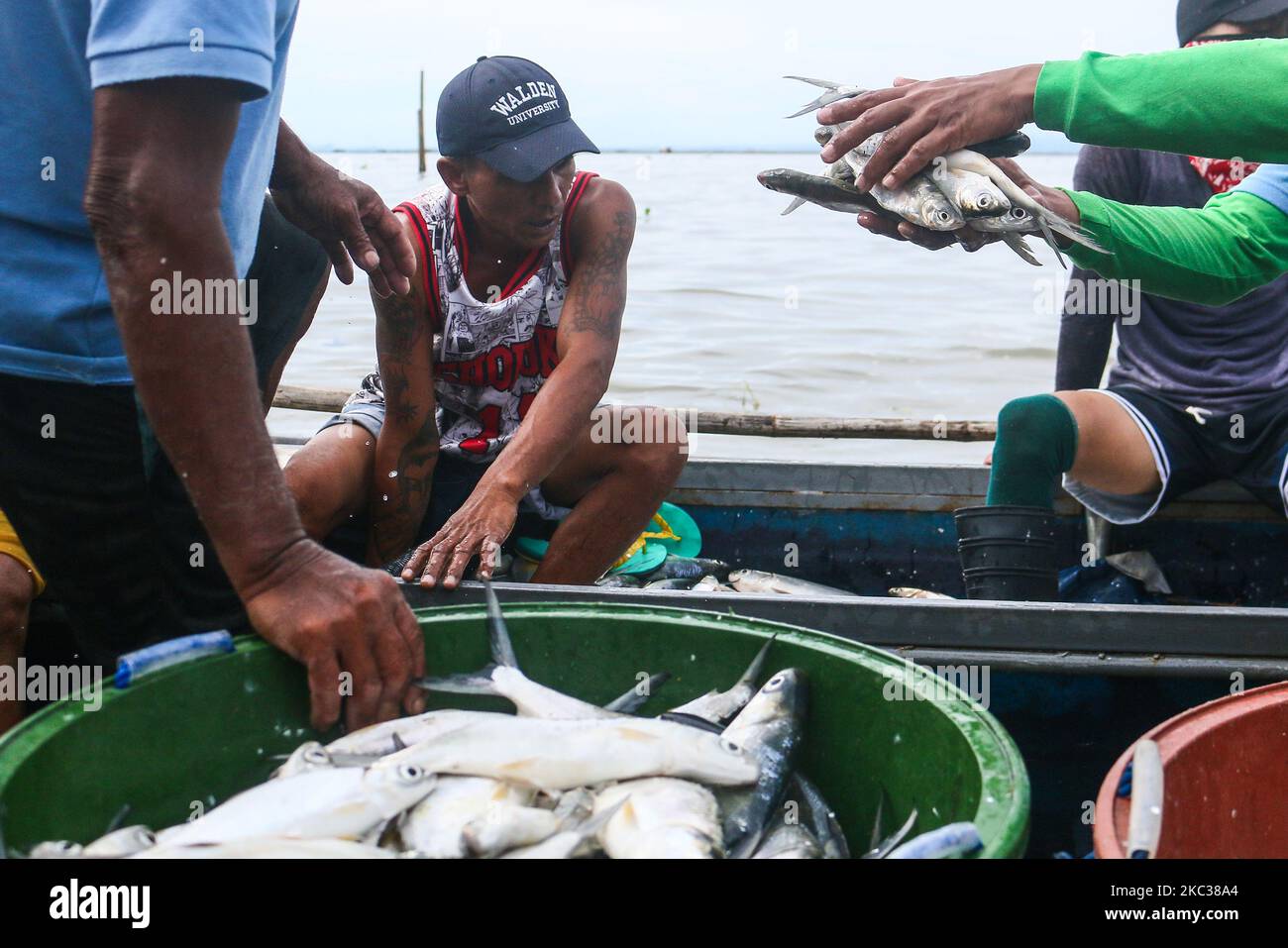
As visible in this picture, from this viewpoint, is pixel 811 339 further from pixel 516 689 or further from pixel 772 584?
pixel 516 689

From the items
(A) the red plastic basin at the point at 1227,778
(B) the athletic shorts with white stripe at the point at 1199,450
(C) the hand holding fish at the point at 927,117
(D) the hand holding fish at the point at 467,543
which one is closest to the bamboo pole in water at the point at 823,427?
(B) the athletic shorts with white stripe at the point at 1199,450

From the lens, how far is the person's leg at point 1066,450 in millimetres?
3229

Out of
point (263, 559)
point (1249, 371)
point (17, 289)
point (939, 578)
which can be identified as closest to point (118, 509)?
point (17, 289)

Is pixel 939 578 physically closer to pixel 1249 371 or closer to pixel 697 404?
pixel 1249 371

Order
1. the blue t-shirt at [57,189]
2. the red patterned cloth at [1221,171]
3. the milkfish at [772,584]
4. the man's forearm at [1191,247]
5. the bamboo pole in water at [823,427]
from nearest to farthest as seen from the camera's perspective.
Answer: the blue t-shirt at [57,189] < the man's forearm at [1191,247] < the red patterned cloth at [1221,171] < the milkfish at [772,584] < the bamboo pole in water at [823,427]

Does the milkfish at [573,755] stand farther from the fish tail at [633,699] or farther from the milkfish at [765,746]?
the fish tail at [633,699]

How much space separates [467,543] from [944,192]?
1.30m

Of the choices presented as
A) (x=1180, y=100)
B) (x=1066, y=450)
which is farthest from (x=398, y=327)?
(x=1180, y=100)

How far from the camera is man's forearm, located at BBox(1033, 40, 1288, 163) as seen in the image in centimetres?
224

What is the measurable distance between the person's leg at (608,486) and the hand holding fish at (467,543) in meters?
0.48

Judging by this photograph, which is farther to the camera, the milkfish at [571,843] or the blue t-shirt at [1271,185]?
the blue t-shirt at [1271,185]

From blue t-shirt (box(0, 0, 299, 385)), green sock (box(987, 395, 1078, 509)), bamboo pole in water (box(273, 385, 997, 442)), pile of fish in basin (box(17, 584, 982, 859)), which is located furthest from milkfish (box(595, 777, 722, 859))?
bamboo pole in water (box(273, 385, 997, 442))

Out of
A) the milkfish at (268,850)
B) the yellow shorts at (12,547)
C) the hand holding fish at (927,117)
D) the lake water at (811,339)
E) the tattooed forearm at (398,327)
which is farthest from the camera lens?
the lake water at (811,339)
